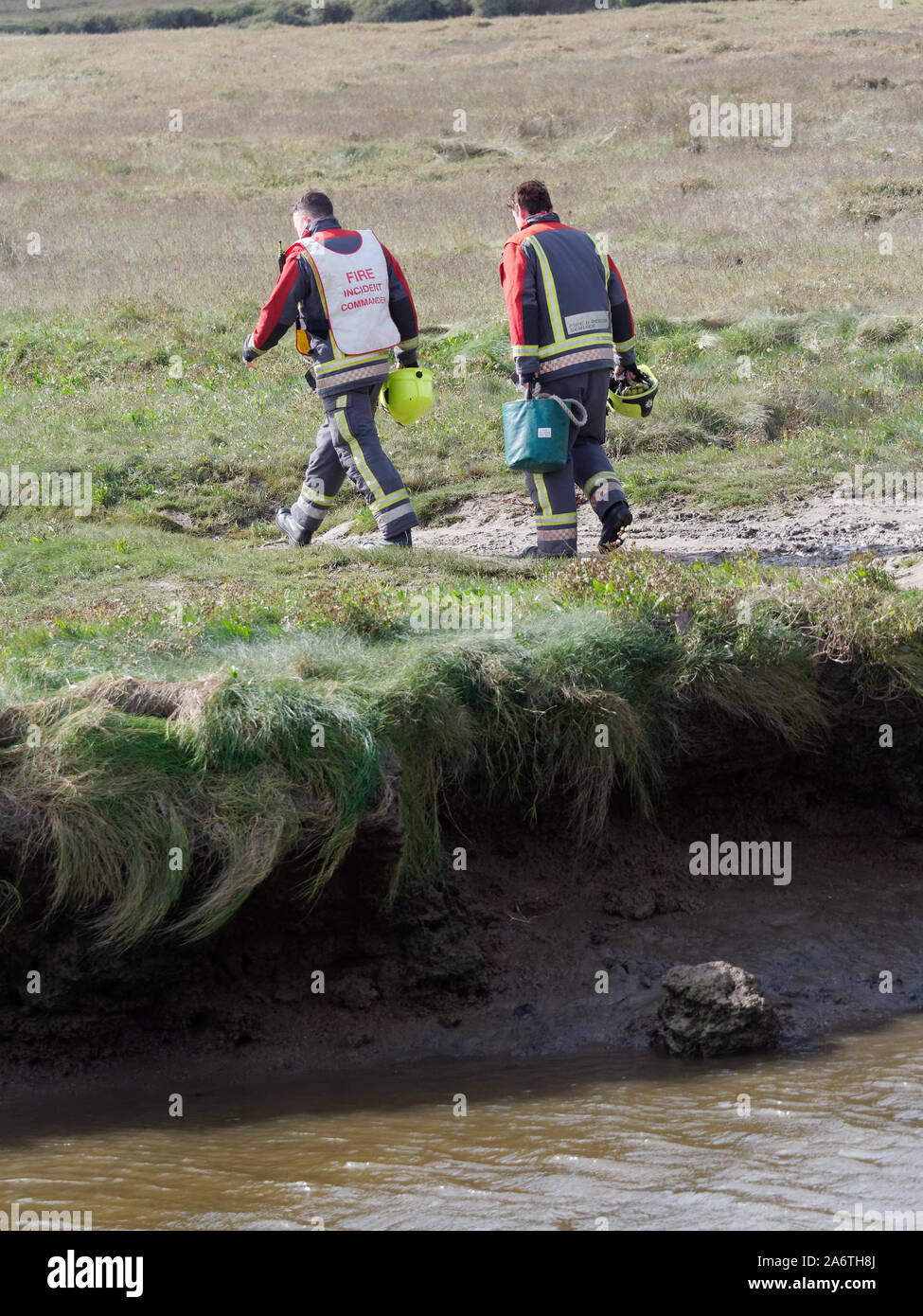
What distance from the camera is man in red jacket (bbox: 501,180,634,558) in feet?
27.5

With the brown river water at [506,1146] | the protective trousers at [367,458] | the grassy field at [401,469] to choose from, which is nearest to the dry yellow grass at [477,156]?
the grassy field at [401,469]

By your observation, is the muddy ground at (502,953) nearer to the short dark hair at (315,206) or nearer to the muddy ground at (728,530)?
the muddy ground at (728,530)

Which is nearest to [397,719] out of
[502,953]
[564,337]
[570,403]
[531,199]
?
[502,953]

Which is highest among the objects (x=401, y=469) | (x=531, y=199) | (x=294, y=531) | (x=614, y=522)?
(x=531, y=199)

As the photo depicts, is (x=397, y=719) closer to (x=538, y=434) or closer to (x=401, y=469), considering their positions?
(x=538, y=434)

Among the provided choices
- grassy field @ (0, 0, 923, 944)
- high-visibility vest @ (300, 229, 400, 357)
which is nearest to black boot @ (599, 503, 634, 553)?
grassy field @ (0, 0, 923, 944)

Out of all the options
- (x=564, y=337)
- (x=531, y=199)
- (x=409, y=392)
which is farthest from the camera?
(x=409, y=392)

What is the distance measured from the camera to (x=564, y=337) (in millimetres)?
8500

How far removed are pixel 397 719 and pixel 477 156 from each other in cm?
2270

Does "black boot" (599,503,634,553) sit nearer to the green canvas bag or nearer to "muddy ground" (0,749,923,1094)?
the green canvas bag

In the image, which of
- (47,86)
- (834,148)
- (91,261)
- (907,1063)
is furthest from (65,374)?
(47,86)

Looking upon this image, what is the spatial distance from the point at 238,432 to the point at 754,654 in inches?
260

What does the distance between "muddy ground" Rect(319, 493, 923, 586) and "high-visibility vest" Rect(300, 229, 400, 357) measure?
4.58 feet

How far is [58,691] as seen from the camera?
570 centimetres
